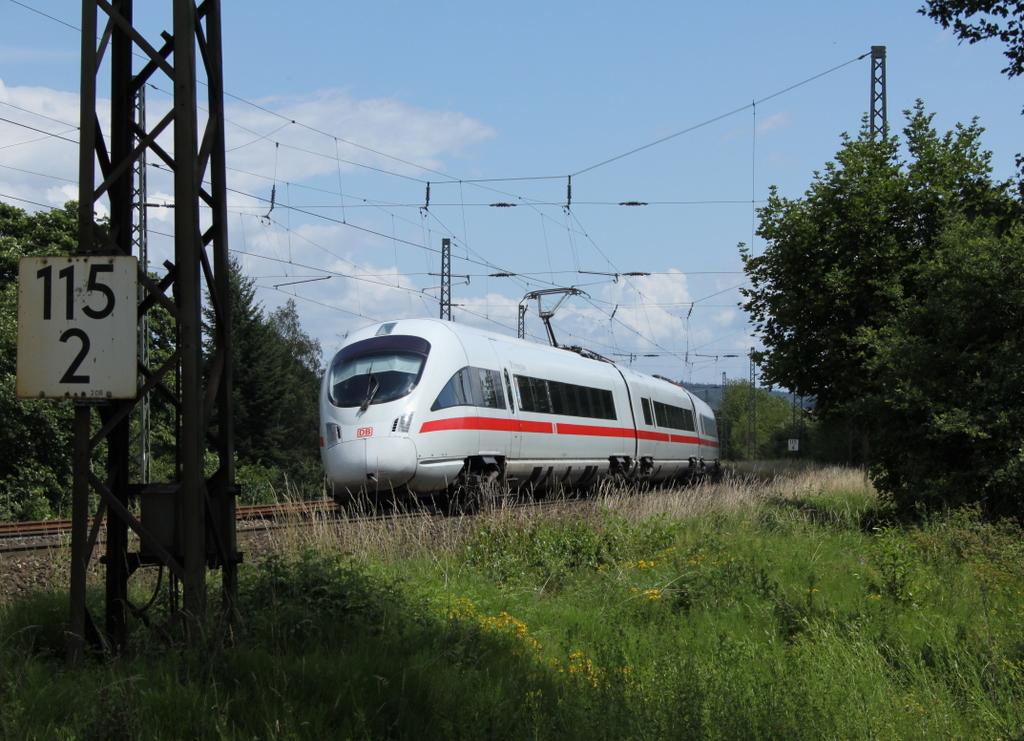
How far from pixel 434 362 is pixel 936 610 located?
7.69 metres

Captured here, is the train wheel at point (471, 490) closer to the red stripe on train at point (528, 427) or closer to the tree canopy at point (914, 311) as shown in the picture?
the red stripe on train at point (528, 427)

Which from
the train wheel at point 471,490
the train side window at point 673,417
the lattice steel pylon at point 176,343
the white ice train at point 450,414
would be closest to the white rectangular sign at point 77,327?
the lattice steel pylon at point 176,343

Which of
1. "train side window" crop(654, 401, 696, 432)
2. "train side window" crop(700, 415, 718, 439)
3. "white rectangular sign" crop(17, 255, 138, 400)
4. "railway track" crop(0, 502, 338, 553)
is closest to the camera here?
"white rectangular sign" crop(17, 255, 138, 400)

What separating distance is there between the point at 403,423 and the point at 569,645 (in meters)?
7.02

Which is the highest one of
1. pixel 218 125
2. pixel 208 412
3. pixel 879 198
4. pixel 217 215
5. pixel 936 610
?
pixel 879 198

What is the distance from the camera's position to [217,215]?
6488mm

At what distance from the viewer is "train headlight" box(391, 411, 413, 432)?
44.1 feet

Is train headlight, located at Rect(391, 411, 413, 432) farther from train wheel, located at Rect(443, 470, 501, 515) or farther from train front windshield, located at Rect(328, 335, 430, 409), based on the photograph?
train wheel, located at Rect(443, 470, 501, 515)

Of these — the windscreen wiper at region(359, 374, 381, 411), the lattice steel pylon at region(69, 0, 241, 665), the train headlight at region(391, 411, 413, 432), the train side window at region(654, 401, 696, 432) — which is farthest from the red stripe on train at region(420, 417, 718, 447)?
the lattice steel pylon at region(69, 0, 241, 665)

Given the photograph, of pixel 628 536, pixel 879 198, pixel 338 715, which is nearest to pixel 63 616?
pixel 338 715

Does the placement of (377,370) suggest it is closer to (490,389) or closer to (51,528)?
(490,389)

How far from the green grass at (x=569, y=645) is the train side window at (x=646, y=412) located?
1149 centimetres

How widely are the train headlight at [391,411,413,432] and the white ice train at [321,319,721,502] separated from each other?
1 cm

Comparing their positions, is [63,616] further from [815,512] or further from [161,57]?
[815,512]
